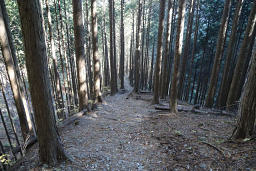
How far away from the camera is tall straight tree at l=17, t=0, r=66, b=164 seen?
2682 millimetres

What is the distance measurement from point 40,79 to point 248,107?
549 cm

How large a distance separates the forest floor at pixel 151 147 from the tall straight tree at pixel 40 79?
47 cm

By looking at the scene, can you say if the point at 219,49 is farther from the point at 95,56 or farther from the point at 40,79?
the point at 40,79

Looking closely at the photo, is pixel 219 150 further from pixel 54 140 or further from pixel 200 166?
pixel 54 140

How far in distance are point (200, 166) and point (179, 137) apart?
186 centimetres

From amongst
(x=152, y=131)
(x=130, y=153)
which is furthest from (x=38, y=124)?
(x=152, y=131)

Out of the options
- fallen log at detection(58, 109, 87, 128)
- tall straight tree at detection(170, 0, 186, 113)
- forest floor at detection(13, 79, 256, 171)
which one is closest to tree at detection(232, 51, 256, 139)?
forest floor at detection(13, 79, 256, 171)

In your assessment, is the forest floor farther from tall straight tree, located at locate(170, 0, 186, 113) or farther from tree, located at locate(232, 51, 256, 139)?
tall straight tree, located at locate(170, 0, 186, 113)

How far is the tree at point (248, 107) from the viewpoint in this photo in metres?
3.63

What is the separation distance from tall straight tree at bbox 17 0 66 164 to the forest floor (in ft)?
1.53

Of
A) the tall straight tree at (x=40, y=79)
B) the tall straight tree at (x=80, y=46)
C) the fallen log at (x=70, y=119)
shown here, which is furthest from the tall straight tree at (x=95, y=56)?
the tall straight tree at (x=40, y=79)

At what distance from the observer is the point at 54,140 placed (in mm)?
3369

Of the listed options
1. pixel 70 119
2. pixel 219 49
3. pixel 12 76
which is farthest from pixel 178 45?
pixel 12 76

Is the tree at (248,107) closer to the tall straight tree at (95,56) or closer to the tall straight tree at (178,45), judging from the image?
the tall straight tree at (178,45)
